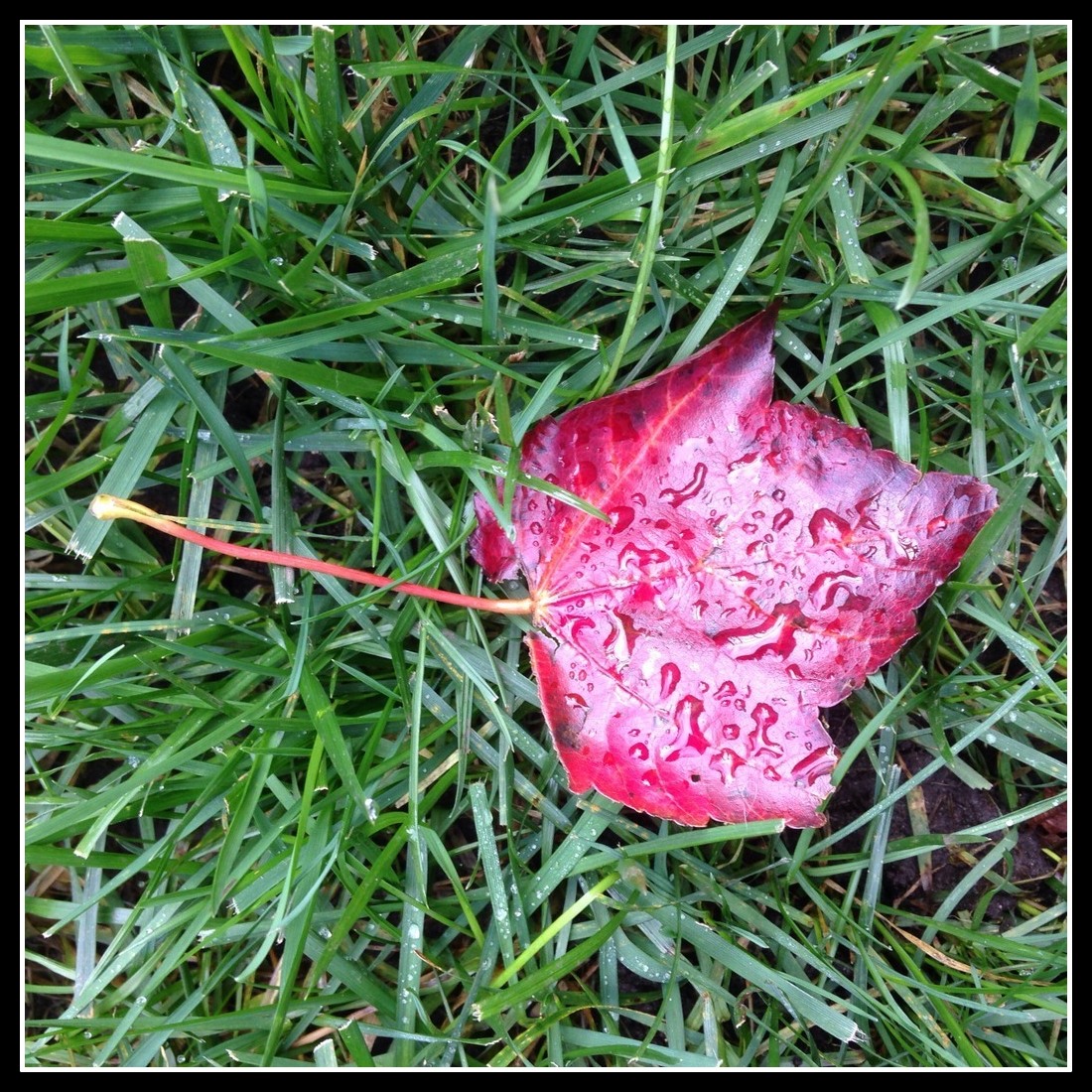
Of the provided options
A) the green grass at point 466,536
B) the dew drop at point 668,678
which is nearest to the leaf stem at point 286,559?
the green grass at point 466,536

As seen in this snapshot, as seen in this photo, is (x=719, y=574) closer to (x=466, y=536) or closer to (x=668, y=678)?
(x=668, y=678)

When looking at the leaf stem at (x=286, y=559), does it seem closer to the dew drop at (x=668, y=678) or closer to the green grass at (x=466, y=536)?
the green grass at (x=466, y=536)

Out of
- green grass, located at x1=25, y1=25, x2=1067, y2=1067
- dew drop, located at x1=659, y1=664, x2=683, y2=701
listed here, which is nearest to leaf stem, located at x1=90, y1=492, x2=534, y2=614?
green grass, located at x1=25, y1=25, x2=1067, y2=1067

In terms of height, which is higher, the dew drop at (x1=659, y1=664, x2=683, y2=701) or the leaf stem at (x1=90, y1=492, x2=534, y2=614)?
the leaf stem at (x1=90, y1=492, x2=534, y2=614)

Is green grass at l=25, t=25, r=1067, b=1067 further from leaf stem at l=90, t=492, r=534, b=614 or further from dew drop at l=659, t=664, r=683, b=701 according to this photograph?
dew drop at l=659, t=664, r=683, b=701

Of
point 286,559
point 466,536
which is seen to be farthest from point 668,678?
point 286,559
